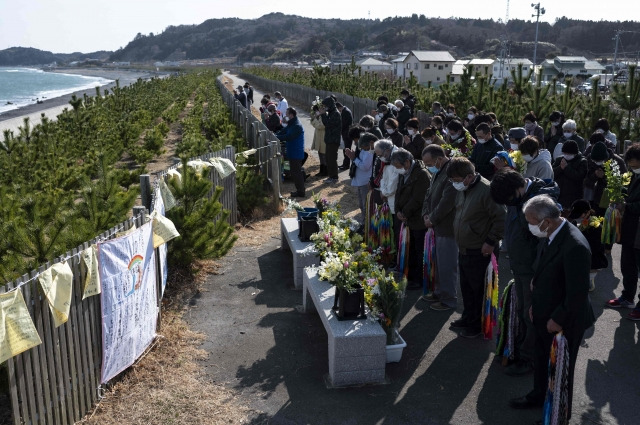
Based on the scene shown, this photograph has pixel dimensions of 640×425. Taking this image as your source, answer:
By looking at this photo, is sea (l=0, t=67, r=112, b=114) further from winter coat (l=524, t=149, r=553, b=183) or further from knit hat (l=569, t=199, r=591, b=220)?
knit hat (l=569, t=199, r=591, b=220)

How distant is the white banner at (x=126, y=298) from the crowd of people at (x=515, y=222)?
319cm

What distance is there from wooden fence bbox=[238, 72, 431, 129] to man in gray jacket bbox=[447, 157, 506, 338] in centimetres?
1330

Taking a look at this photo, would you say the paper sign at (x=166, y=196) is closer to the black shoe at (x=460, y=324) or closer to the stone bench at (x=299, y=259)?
the stone bench at (x=299, y=259)

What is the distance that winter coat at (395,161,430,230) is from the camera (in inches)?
301

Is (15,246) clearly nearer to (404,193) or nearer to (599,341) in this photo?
(404,193)

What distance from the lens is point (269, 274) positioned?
8.65 m

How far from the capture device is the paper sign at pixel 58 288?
14.4 ft

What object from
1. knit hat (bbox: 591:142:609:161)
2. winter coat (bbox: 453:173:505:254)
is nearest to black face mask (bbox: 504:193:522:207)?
winter coat (bbox: 453:173:505:254)

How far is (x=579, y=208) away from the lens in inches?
261

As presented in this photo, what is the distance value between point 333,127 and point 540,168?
724 centimetres

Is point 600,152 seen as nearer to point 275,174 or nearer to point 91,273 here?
point 275,174

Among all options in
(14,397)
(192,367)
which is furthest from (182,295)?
(14,397)

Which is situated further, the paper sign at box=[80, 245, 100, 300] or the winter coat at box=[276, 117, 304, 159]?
the winter coat at box=[276, 117, 304, 159]

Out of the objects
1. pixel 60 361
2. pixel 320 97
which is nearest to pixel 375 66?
pixel 320 97
